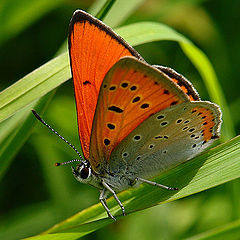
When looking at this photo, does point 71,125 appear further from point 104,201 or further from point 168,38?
point 104,201

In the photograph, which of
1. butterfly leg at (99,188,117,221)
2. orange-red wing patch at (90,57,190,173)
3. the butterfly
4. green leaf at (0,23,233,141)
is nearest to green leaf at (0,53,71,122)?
green leaf at (0,23,233,141)

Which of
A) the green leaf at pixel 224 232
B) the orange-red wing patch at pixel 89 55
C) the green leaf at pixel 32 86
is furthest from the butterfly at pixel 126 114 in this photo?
the green leaf at pixel 224 232

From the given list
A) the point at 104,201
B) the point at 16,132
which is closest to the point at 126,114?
the point at 104,201

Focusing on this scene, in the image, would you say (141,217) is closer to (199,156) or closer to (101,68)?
(199,156)

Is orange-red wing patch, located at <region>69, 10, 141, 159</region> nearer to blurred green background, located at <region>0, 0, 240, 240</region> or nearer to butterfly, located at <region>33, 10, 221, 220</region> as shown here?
butterfly, located at <region>33, 10, 221, 220</region>

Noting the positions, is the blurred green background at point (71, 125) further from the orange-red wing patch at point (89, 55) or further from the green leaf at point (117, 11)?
the orange-red wing patch at point (89, 55)
